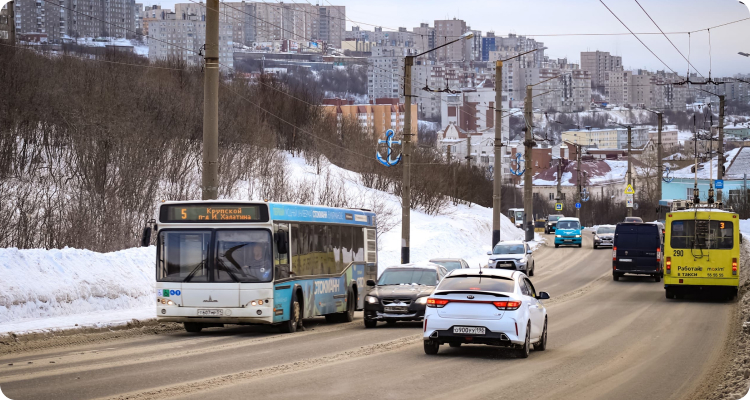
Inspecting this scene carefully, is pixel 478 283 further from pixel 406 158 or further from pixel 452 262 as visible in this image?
pixel 406 158

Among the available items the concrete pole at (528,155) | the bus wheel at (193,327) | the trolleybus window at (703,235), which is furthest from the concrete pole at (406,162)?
the concrete pole at (528,155)

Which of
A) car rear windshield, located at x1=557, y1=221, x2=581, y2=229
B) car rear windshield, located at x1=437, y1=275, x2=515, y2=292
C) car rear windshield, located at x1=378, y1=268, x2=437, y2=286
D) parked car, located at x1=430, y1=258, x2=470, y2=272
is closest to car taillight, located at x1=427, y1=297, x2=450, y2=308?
car rear windshield, located at x1=437, y1=275, x2=515, y2=292

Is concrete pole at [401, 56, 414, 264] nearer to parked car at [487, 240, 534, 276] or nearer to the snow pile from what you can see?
parked car at [487, 240, 534, 276]

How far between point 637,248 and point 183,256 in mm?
24035

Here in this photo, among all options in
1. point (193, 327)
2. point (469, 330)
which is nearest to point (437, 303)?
point (469, 330)

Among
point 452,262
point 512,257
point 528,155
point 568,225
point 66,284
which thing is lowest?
point 512,257

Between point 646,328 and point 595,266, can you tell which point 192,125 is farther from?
point 646,328

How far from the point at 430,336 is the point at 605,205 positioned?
143676mm

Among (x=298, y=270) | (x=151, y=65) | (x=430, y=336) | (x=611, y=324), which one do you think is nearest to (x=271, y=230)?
(x=298, y=270)

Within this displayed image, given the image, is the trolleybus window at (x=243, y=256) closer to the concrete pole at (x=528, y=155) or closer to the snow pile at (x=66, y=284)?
the snow pile at (x=66, y=284)

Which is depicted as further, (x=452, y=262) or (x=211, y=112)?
(x=452, y=262)

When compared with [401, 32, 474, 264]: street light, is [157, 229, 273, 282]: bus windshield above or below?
below

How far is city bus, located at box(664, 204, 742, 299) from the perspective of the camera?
1160 inches

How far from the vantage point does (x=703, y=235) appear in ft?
98.1
